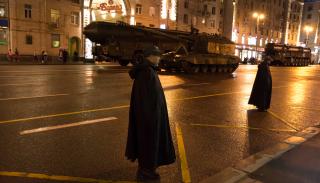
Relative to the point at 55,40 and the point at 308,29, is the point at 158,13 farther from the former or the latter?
the point at 308,29

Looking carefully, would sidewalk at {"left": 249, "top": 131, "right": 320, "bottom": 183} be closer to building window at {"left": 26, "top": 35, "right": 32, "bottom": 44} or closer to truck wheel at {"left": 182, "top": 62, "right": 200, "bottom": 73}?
truck wheel at {"left": 182, "top": 62, "right": 200, "bottom": 73}

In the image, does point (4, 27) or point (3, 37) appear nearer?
point (4, 27)

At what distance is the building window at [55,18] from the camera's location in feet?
123

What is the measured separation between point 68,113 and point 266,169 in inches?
213

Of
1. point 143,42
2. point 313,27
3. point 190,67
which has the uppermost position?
point 313,27

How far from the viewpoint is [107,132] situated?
665 cm

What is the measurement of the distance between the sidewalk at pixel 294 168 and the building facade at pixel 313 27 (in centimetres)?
10469

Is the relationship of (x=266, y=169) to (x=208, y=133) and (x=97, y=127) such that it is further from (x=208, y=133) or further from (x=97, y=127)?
(x=97, y=127)

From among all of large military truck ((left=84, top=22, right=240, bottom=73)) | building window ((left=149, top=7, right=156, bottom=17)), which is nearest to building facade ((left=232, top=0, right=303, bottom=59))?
building window ((left=149, top=7, right=156, bottom=17))

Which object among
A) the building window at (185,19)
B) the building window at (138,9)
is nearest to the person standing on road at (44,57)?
the building window at (138,9)

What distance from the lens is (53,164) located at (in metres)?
4.81

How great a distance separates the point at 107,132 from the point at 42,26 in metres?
33.5

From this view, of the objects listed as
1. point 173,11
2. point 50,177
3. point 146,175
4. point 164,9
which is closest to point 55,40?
point 164,9

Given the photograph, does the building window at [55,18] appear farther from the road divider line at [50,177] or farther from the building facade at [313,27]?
the building facade at [313,27]
